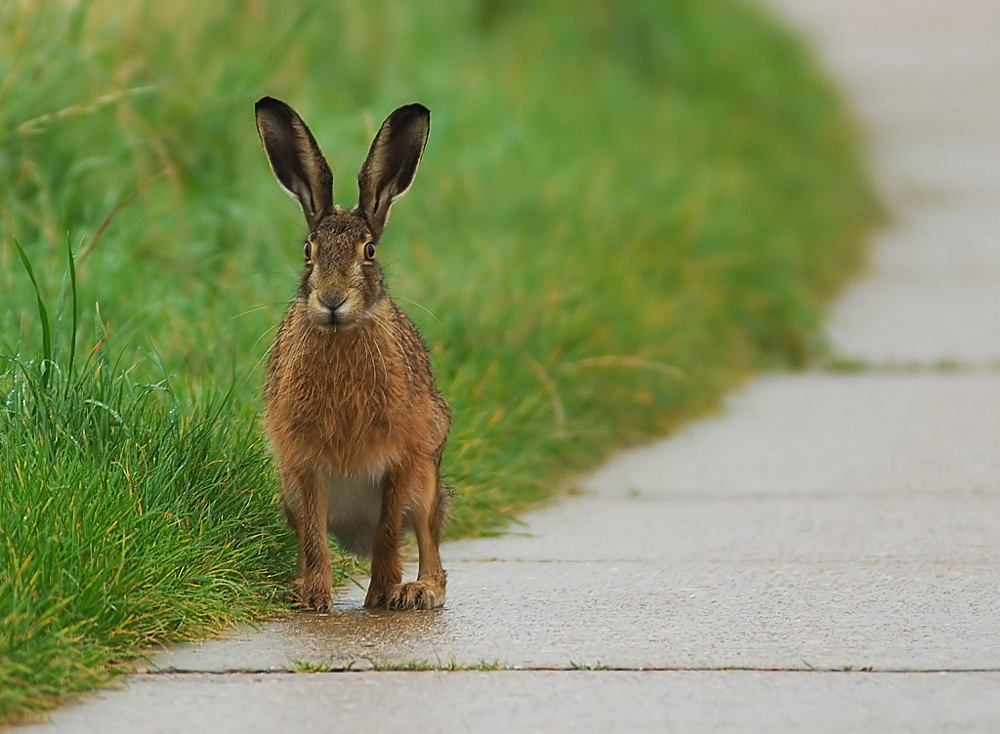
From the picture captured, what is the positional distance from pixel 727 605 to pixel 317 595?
111cm

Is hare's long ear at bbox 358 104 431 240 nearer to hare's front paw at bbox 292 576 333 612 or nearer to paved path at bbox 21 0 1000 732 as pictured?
hare's front paw at bbox 292 576 333 612

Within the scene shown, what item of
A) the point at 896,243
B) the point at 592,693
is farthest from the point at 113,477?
the point at 896,243

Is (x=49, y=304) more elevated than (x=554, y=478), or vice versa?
(x=49, y=304)

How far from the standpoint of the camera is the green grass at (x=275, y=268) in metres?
4.75

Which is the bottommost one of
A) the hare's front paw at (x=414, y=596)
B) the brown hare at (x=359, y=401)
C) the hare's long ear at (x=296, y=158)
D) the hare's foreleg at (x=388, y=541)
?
the hare's front paw at (x=414, y=596)

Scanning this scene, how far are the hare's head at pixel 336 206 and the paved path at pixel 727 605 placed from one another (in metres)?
0.85

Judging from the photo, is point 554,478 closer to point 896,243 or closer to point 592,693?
point 592,693

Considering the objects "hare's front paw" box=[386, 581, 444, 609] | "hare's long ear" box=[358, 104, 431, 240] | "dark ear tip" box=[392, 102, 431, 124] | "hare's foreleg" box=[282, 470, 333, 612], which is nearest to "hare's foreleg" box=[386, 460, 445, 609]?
"hare's front paw" box=[386, 581, 444, 609]

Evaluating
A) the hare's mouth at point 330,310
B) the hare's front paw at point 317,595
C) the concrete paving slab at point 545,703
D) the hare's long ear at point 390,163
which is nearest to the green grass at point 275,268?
the hare's front paw at point 317,595

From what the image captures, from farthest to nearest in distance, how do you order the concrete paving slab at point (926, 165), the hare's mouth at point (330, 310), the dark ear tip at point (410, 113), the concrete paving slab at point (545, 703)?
the concrete paving slab at point (926, 165), the dark ear tip at point (410, 113), the hare's mouth at point (330, 310), the concrete paving slab at point (545, 703)

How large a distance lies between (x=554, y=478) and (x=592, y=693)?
285 cm

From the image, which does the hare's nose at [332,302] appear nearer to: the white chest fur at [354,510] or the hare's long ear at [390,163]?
the hare's long ear at [390,163]

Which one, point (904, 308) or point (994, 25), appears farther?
point (994, 25)

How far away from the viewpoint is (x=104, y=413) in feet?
16.9
